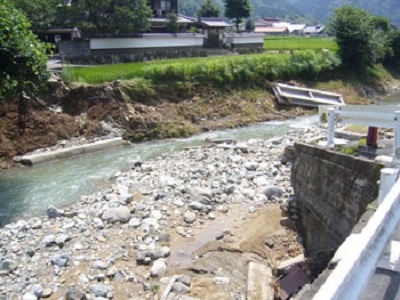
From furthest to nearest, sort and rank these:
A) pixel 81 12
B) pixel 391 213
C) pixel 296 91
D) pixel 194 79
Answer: pixel 81 12 < pixel 296 91 < pixel 194 79 < pixel 391 213

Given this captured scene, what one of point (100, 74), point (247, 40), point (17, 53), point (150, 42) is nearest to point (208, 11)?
point (247, 40)

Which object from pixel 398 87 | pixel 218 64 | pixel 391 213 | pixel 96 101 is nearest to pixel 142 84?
pixel 96 101

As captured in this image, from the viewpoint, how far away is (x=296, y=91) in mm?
24594

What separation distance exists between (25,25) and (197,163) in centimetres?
658

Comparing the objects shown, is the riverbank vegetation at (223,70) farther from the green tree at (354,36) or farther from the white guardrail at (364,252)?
the white guardrail at (364,252)

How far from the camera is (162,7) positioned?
39.6 metres

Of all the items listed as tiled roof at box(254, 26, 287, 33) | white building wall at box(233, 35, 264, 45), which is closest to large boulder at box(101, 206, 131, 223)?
white building wall at box(233, 35, 264, 45)

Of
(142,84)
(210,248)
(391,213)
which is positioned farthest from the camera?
(142,84)

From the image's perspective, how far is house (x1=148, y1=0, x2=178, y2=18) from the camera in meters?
38.9

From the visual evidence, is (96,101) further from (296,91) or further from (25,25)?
(296,91)

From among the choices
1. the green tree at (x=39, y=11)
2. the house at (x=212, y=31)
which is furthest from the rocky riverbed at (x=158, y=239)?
the house at (x=212, y=31)

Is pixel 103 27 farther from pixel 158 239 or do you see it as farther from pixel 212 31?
pixel 158 239

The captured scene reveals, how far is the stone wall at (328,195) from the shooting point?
685cm

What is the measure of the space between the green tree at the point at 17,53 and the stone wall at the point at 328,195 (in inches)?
287
